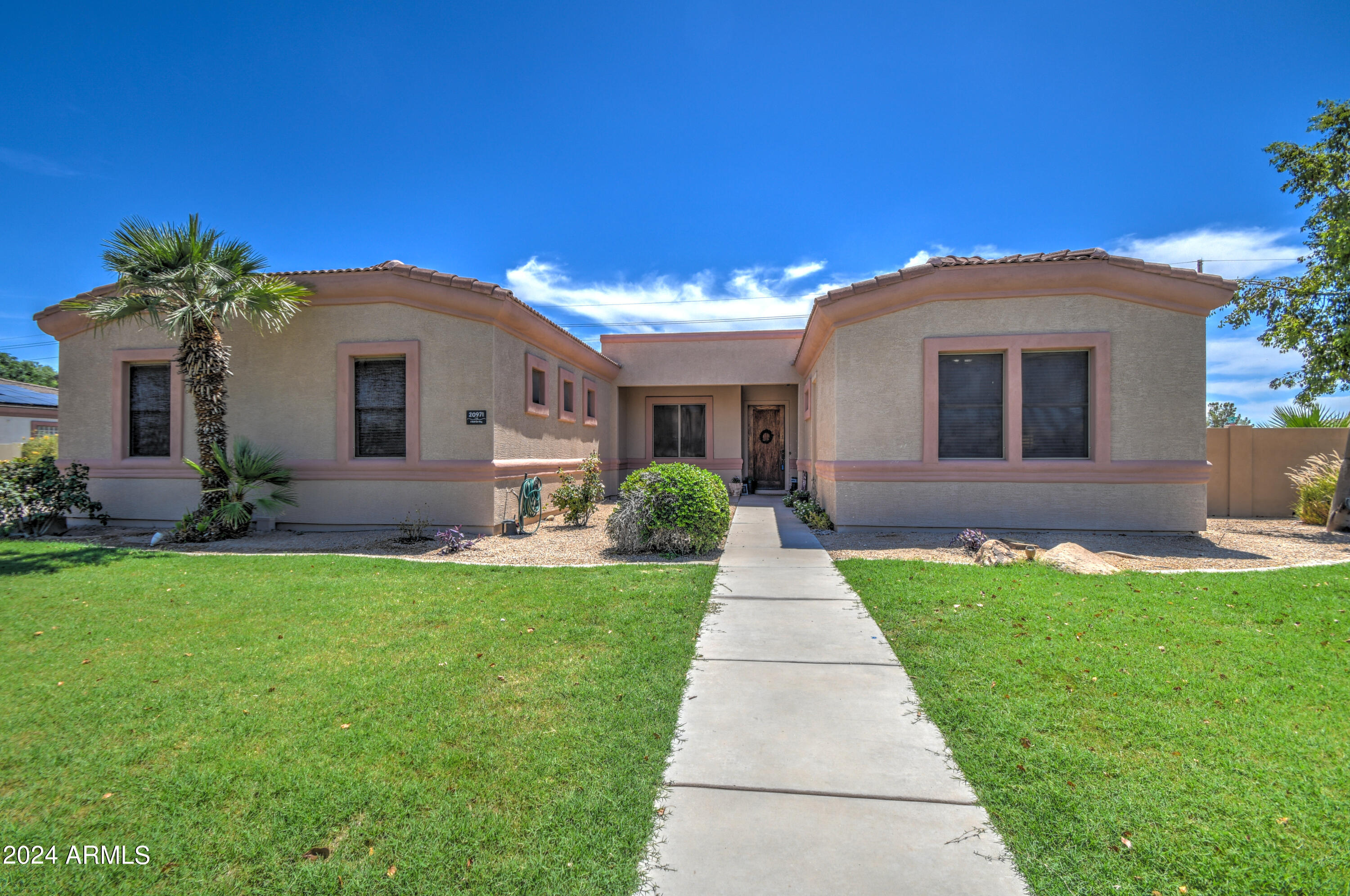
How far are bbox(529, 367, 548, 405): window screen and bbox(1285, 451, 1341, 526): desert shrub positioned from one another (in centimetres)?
1388

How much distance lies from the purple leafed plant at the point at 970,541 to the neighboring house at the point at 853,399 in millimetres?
908

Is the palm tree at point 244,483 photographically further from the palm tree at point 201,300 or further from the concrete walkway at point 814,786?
the concrete walkway at point 814,786

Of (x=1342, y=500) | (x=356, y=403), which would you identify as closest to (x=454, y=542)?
(x=356, y=403)

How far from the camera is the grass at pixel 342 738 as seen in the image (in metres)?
A: 2.08

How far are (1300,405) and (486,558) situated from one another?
15.8 m

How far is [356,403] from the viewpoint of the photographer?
32.2ft

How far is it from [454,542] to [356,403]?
3333 mm

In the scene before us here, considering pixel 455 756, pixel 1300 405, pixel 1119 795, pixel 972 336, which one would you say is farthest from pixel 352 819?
pixel 1300 405

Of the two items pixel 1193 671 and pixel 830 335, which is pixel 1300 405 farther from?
pixel 1193 671

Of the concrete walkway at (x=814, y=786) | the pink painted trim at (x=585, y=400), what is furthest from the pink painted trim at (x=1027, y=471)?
the pink painted trim at (x=585, y=400)

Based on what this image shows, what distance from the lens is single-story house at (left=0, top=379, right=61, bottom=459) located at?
18.0 meters

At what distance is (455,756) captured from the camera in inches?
108

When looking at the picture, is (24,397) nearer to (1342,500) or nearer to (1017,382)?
(1017,382)

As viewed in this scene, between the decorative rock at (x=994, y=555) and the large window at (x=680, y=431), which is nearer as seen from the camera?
the decorative rock at (x=994, y=555)
